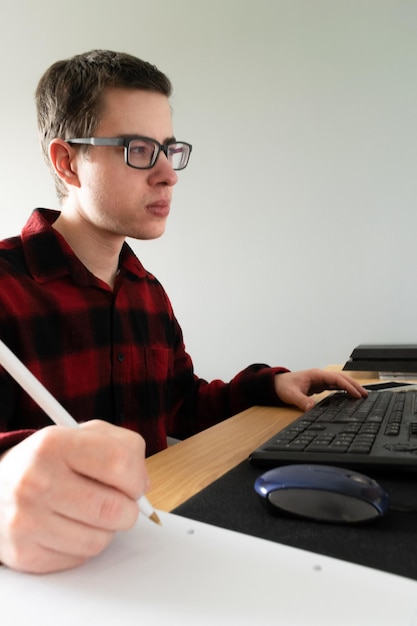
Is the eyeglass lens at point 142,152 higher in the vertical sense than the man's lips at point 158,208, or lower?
higher

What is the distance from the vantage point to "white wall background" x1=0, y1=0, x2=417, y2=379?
69.3 inches

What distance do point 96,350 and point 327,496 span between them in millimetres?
542

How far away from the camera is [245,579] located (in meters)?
0.31

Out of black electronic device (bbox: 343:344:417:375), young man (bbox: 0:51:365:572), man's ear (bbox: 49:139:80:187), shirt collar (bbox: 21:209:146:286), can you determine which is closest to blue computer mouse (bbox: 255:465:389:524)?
young man (bbox: 0:51:365:572)

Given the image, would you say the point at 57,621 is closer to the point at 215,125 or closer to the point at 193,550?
the point at 193,550

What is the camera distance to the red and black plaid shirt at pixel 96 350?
0.76 meters

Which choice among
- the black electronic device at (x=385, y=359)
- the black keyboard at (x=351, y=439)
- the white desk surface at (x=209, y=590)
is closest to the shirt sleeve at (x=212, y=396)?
the black keyboard at (x=351, y=439)

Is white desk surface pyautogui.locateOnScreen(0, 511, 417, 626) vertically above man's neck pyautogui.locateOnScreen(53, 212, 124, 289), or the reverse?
man's neck pyautogui.locateOnScreen(53, 212, 124, 289)

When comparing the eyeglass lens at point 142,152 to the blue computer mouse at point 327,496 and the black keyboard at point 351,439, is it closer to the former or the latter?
the black keyboard at point 351,439

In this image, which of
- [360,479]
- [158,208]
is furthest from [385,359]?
[360,479]

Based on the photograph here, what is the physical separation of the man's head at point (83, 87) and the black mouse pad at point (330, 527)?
0.71 metres

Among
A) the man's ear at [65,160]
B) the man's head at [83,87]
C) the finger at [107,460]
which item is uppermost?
the man's head at [83,87]

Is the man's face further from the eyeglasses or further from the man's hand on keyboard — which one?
the man's hand on keyboard

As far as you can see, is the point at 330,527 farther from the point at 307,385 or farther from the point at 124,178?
the point at 124,178
